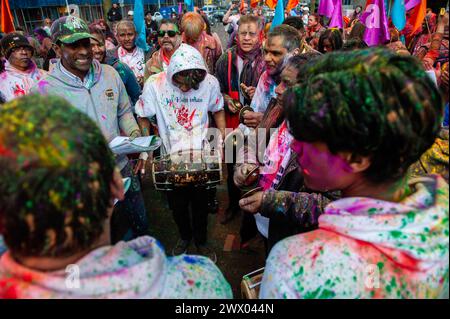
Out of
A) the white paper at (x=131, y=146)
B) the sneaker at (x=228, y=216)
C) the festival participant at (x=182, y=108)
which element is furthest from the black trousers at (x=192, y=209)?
the white paper at (x=131, y=146)

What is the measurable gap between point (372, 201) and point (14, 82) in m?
4.16

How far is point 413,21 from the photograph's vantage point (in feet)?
19.8

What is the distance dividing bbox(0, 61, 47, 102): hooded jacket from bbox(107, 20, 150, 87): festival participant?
5.63ft

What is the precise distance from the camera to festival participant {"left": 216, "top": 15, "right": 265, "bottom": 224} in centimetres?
391

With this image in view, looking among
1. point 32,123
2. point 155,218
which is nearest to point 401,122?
point 32,123

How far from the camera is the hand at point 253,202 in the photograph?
1878 millimetres

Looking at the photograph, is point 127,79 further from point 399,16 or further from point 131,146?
point 399,16

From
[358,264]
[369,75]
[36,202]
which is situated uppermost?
[369,75]

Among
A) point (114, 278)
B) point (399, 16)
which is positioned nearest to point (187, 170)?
point (114, 278)

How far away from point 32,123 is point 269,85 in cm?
245

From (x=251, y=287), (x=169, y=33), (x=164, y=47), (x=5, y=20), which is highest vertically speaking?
(x=5, y=20)

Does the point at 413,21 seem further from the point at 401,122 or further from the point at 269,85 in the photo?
the point at 401,122

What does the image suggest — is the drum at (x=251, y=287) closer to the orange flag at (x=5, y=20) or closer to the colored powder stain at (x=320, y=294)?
the colored powder stain at (x=320, y=294)

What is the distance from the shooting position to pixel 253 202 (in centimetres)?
190
